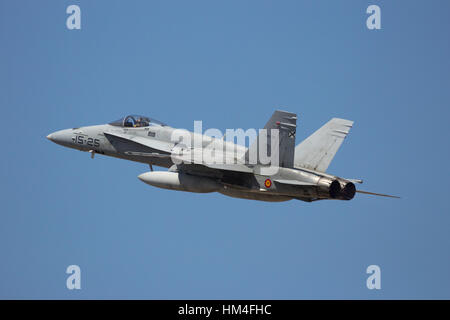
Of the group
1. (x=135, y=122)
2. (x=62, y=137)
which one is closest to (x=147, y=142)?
(x=135, y=122)

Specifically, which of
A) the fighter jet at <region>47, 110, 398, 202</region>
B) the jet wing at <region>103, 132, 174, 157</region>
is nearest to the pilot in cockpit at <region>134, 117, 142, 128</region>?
the fighter jet at <region>47, 110, 398, 202</region>

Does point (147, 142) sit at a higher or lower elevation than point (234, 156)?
higher

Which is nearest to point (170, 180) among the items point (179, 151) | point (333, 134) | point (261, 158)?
point (179, 151)

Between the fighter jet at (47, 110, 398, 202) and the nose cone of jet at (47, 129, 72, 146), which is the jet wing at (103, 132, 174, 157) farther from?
the nose cone of jet at (47, 129, 72, 146)

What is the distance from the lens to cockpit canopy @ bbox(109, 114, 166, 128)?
34.5m

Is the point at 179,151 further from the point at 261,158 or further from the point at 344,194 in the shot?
the point at 344,194

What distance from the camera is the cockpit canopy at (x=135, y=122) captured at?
34.5 metres

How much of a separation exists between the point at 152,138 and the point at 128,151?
43.0 inches

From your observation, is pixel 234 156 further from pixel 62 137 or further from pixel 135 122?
pixel 62 137

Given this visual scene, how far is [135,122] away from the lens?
114 feet

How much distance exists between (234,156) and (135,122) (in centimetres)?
519

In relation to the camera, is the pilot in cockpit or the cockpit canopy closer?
the cockpit canopy

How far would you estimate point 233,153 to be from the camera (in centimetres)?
3164

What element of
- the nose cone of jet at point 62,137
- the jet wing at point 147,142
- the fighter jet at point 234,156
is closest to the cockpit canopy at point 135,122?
the fighter jet at point 234,156
